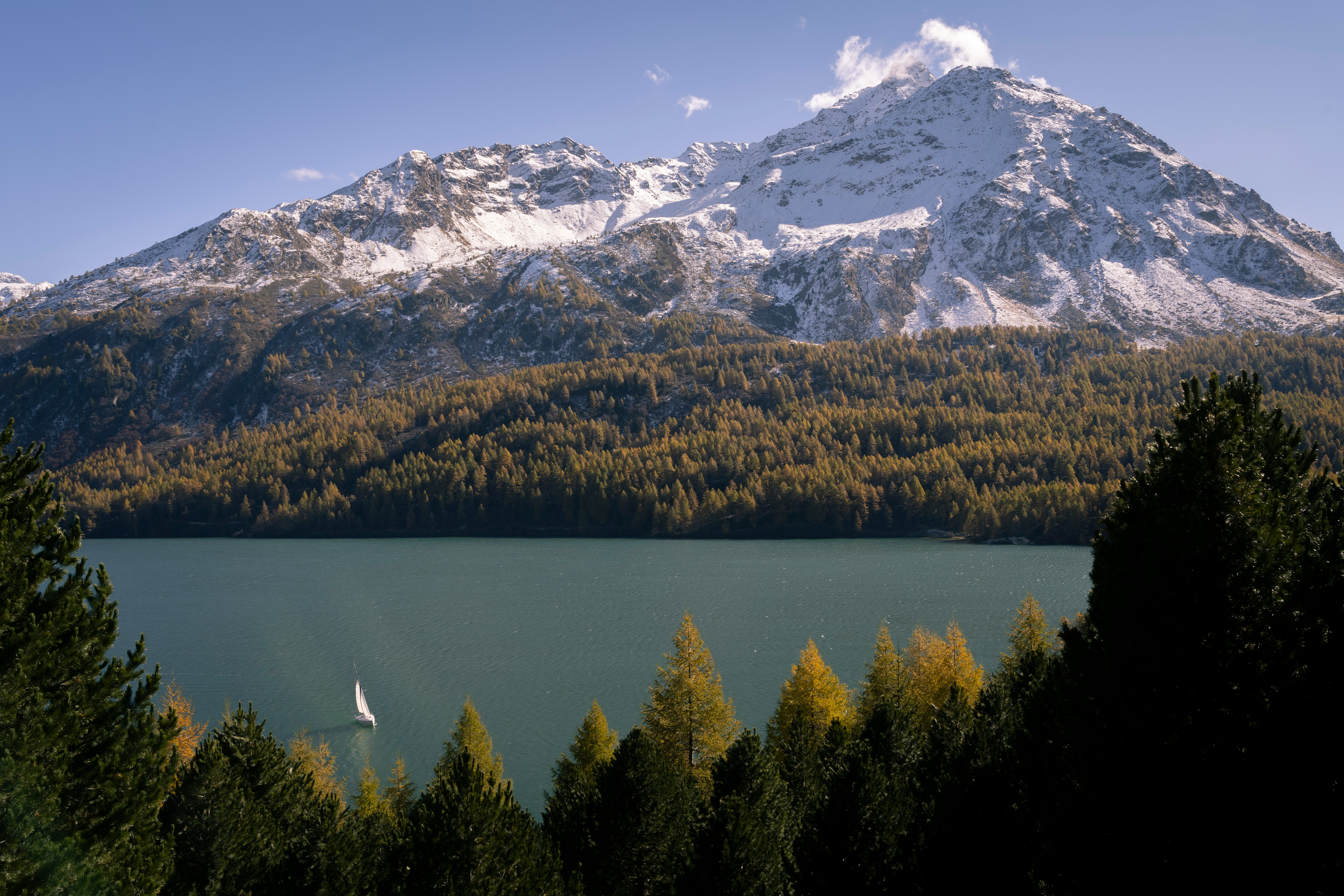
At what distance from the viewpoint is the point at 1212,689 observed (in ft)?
43.4

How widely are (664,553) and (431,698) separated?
90.5m

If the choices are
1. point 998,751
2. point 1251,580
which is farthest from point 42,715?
point 998,751

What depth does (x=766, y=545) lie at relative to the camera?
554 ft

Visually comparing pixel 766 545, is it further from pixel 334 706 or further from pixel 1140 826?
pixel 1140 826

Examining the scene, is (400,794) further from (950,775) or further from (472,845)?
(950,775)

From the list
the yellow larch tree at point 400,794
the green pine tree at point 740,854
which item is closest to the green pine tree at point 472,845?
the green pine tree at point 740,854

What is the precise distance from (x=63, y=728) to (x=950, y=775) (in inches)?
794

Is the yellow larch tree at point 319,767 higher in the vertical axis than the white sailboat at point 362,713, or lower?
higher

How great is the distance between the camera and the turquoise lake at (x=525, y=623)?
6359 cm

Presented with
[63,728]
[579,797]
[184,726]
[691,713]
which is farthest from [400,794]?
[63,728]

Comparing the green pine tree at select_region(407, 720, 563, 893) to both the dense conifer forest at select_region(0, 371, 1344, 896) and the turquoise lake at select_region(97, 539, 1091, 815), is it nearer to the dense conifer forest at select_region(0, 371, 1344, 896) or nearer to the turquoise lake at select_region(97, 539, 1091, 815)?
the dense conifer forest at select_region(0, 371, 1344, 896)

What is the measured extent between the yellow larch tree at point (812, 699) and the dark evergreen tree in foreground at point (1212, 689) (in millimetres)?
26881

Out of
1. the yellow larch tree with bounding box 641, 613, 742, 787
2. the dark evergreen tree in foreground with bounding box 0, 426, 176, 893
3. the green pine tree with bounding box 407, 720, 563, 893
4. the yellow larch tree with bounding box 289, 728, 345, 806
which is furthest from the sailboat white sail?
the dark evergreen tree in foreground with bounding box 0, 426, 176, 893

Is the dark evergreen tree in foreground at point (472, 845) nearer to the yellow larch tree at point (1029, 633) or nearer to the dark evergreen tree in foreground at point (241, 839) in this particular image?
the dark evergreen tree in foreground at point (241, 839)
